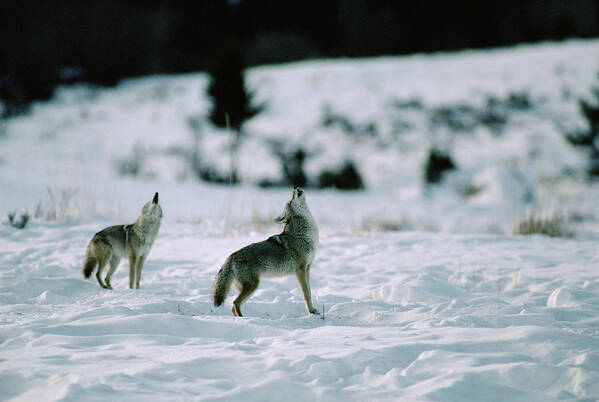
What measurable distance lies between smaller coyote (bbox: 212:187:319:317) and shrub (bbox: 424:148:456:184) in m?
12.4

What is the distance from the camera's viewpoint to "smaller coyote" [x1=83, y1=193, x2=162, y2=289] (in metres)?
5.06

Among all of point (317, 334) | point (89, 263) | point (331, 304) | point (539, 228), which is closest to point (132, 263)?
point (89, 263)

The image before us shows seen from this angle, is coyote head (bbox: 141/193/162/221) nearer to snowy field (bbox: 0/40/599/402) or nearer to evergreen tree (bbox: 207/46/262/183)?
snowy field (bbox: 0/40/599/402)

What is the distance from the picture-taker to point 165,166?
65.7 ft

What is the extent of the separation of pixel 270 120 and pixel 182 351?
22.1 metres

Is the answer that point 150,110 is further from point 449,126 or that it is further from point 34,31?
point 449,126

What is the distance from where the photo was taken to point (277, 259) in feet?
14.2

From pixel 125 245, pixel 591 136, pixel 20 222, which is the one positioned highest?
pixel 591 136

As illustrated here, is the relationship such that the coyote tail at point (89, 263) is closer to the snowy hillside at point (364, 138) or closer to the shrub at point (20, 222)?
the shrub at point (20, 222)

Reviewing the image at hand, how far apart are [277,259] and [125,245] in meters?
1.82

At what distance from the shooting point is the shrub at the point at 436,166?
53.6 ft

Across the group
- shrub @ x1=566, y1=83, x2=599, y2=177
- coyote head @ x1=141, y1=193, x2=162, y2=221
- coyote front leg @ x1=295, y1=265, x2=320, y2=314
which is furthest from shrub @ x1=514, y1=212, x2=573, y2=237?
shrub @ x1=566, y1=83, x2=599, y2=177

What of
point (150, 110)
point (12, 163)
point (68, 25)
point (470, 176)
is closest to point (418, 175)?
point (470, 176)

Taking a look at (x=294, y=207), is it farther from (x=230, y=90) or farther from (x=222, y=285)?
(x=230, y=90)
